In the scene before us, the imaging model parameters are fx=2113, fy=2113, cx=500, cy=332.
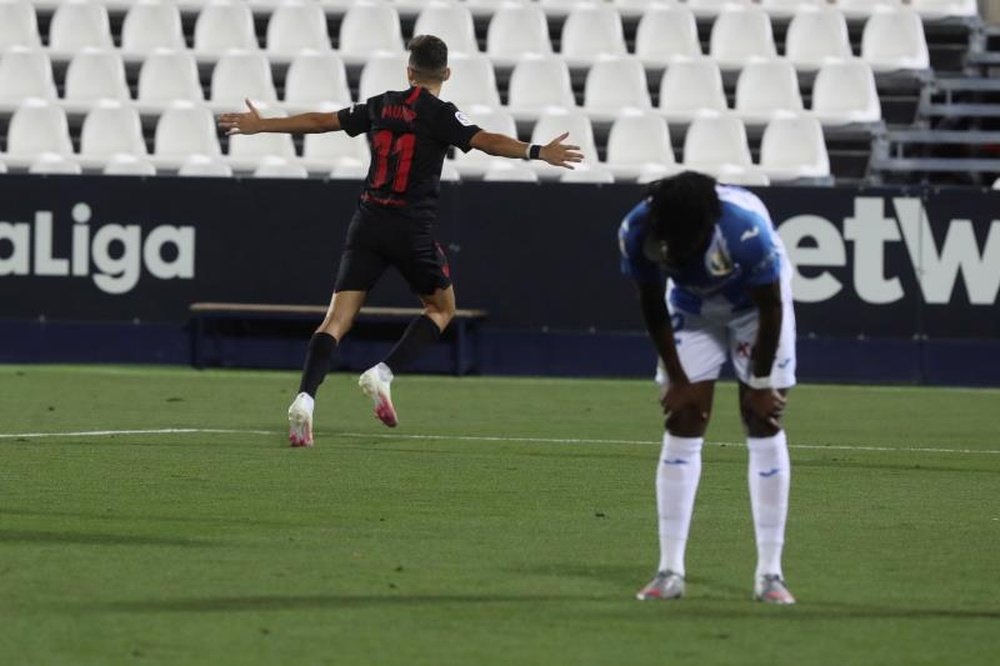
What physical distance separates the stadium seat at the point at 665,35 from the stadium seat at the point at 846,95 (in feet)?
4.53

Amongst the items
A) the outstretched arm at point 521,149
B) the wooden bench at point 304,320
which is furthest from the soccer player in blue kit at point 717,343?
the wooden bench at point 304,320

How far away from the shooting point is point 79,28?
22.8 m

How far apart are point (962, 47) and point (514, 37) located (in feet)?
17.0

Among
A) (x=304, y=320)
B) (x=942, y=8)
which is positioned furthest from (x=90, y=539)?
(x=942, y=8)

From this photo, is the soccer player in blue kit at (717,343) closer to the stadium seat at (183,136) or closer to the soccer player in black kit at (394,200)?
the soccer player in black kit at (394,200)

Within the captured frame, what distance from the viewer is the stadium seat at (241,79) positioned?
22.0m

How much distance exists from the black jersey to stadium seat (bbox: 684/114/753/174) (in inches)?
360

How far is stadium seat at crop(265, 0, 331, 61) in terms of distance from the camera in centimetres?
2259

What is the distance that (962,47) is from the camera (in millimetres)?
23688

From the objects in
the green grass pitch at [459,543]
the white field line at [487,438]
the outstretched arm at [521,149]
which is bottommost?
the white field line at [487,438]

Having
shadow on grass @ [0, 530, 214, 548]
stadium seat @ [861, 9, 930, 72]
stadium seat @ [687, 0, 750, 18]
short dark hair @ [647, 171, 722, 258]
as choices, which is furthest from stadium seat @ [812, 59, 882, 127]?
short dark hair @ [647, 171, 722, 258]

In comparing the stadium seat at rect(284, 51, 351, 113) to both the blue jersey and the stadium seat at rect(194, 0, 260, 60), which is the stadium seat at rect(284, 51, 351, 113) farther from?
the blue jersey

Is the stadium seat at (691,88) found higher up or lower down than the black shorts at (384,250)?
higher up

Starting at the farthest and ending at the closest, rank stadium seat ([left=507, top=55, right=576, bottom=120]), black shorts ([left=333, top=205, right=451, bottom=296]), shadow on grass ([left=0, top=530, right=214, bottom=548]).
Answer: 1. stadium seat ([left=507, top=55, right=576, bottom=120])
2. black shorts ([left=333, top=205, right=451, bottom=296])
3. shadow on grass ([left=0, top=530, right=214, bottom=548])
